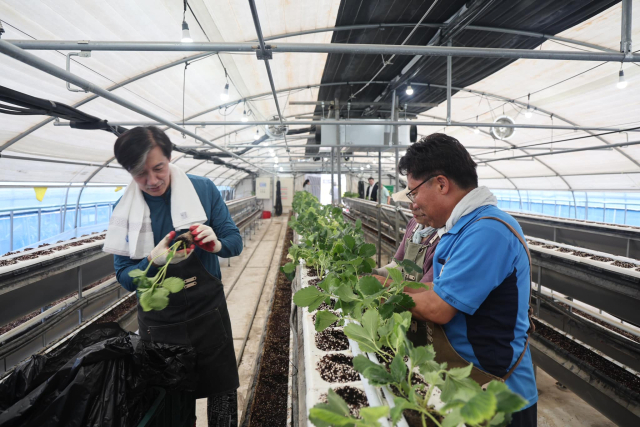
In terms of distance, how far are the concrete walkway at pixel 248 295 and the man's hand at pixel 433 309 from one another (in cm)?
211

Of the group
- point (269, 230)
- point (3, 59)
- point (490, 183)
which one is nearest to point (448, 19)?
point (3, 59)

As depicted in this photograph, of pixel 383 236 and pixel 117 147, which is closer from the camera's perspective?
pixel 117 147

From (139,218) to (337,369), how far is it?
4.13 ft

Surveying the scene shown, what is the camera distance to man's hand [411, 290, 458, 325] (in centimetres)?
115

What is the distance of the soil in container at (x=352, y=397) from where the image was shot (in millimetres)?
1052

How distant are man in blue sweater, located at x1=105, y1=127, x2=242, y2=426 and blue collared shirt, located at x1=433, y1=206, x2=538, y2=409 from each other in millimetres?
1192

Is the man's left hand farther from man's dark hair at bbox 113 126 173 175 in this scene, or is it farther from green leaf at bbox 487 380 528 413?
green leaf at bbox 487 380 528 413

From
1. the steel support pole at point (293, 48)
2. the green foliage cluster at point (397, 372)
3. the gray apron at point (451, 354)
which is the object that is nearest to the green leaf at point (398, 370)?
the green foliage cluster at point (397, 372)

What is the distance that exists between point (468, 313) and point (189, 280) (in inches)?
53.0

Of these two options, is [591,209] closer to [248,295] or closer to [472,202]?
[248,295]

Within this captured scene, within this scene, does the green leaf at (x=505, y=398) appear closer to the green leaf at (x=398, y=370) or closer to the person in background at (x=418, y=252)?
the green leaf at (x=398, y=370)

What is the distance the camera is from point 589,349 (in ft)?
8.44

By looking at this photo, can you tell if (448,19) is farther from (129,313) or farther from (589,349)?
(129,313)

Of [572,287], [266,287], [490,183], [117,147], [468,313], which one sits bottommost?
[266,287]
